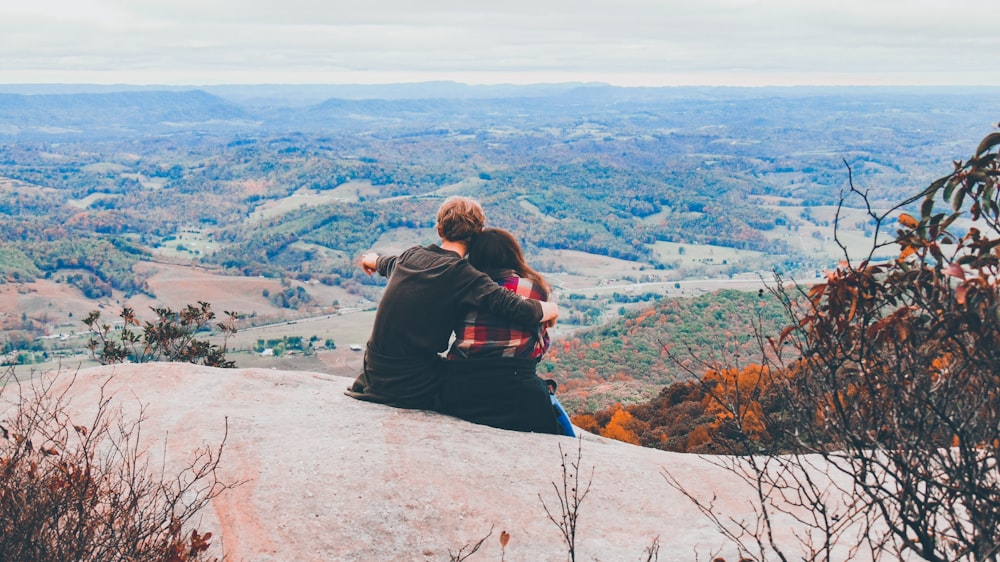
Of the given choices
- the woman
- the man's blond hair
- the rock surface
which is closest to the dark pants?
the woman

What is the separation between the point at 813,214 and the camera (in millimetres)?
198000

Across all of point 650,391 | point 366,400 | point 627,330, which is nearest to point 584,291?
point 627,330

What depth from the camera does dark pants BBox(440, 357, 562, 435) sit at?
6.21 metres

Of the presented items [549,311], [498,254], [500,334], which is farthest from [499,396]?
[498,254]

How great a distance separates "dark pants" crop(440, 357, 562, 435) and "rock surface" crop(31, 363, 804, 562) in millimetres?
129

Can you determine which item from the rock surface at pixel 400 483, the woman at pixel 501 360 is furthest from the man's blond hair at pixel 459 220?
the rock surface at pixel 400 483

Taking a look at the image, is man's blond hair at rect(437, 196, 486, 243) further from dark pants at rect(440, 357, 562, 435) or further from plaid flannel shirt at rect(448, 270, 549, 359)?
dark pants at rect(440, 357, 562, 435)

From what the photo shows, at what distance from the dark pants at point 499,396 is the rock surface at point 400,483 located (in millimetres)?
129

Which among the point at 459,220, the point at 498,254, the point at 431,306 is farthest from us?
the point at 498,254

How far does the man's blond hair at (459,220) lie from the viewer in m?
6.10

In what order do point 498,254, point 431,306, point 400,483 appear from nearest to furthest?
point 400,483
point 431,306
point 498,254

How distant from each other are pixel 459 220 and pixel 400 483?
205cm

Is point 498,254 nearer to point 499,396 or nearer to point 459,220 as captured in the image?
point 459,220

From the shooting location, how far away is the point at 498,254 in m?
6.22
